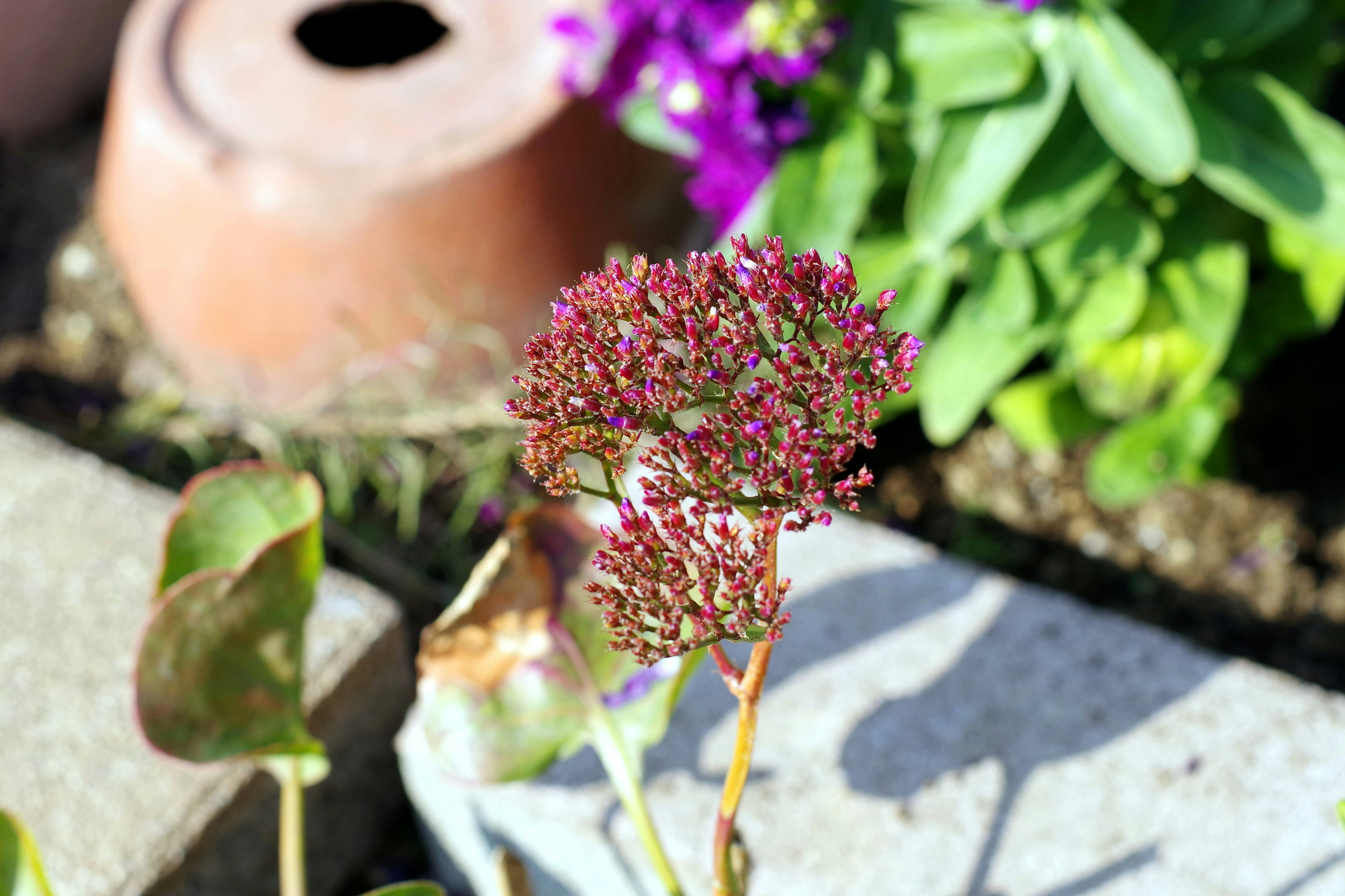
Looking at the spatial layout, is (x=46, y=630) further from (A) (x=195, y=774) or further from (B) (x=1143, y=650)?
(B) (x=1143, y=650)

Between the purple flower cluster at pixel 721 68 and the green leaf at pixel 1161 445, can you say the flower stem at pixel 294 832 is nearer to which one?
the purple flower cluster at pixel 721 68

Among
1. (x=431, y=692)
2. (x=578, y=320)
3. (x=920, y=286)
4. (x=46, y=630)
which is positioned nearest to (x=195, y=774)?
(x=46, y=630)

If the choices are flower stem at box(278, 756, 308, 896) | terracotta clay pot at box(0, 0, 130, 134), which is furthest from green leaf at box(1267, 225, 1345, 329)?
terracotta clay pot at box(0, 0, 130, 134)

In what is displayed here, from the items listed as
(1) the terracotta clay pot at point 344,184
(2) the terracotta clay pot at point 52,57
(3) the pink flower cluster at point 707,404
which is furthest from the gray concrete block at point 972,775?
(2) the terracotta clay pot at point 52,57

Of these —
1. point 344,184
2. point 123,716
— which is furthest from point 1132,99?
point 123,716

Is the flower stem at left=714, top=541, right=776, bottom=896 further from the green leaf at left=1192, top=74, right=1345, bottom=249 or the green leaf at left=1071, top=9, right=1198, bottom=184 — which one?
the green leaf at left=1192, top=74, right=1345, bottom=249

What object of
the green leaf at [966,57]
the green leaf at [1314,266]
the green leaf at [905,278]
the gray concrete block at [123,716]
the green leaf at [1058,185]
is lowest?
the gray concrete block at [123,716]
